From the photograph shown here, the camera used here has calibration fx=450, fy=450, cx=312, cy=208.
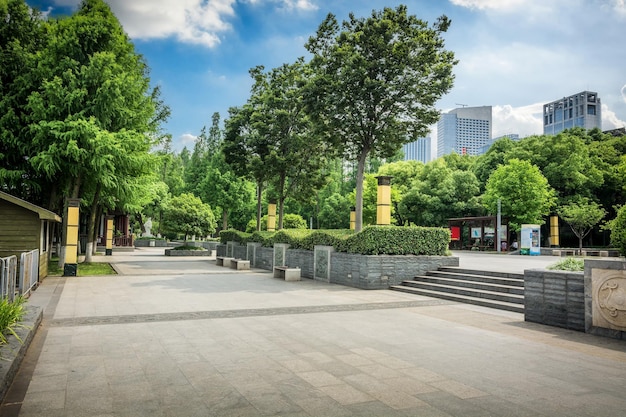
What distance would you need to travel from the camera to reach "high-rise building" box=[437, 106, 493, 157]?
185625 millimetres

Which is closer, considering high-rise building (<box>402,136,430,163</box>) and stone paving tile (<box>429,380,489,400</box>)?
stone paving tile (<box>429,380,489,400</box>)

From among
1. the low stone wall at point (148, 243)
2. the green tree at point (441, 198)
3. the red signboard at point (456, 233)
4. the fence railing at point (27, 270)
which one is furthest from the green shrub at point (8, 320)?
the low stone wall at point (148, 243)

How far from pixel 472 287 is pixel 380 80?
8.72 metres

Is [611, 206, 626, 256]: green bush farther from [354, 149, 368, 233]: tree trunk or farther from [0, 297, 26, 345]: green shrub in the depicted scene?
[354, 149, 368, 233]: tree trunk

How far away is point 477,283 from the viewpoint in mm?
11906

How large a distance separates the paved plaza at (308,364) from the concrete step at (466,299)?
300 mm

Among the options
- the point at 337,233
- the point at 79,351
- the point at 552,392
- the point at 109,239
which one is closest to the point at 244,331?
the point at 79,351

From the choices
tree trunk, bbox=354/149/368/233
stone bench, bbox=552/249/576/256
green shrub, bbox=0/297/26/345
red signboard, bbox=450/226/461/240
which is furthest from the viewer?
red signboard, bbox=450/226/461/240

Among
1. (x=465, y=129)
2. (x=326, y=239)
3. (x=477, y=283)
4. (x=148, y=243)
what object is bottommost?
(x=148, y=243)

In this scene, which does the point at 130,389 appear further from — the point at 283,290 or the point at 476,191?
the point at 476,191

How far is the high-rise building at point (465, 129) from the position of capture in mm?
185625

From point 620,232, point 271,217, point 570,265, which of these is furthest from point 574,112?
point 620,232

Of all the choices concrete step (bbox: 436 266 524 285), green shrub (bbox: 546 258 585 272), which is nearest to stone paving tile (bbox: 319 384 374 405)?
green shrub (bbox: 546 258 585 272)

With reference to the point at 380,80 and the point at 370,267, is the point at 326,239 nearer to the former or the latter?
the point at 370,267
